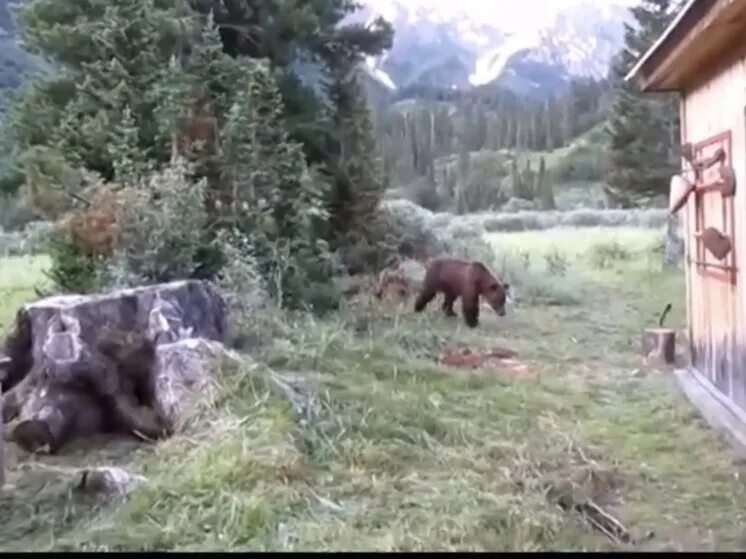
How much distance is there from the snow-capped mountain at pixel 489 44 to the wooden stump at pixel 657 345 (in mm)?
502

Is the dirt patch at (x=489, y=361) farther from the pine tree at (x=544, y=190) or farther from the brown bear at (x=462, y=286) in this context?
the pine tree at (x=544, y=190)

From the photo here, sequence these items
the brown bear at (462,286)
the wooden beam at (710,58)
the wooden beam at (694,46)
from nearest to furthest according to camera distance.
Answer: the wooden beam at (694,46), the wooden beam at (710,58), the brown bear at (462,286)

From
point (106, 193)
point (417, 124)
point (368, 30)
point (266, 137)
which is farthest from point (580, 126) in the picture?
point (106, 193)

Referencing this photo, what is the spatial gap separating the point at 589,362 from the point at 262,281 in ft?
2.09

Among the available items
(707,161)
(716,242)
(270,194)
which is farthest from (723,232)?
(270,194)

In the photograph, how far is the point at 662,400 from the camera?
78.0 inches

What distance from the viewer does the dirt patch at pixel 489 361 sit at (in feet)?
6.54

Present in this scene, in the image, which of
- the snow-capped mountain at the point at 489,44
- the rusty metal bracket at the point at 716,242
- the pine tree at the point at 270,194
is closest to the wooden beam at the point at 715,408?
the rusty metal bracket at the point at 716,242

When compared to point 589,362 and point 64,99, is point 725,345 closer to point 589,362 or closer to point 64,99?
point 589,362

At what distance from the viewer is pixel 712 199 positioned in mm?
1987

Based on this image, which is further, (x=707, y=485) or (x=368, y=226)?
Answer: (x=368, y=226)

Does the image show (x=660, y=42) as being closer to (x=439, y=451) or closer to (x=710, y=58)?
(x=710, y=58)

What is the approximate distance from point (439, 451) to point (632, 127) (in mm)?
710

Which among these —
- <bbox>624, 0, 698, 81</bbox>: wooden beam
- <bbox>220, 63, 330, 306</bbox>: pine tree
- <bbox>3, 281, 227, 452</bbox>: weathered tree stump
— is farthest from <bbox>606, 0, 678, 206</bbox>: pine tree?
<bbox>3, 281, 227, 452</bbox>: weathered tree stump
